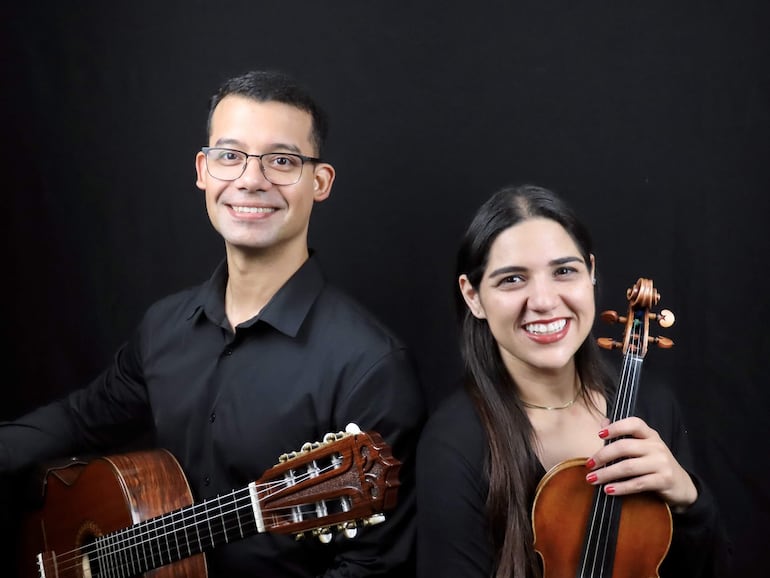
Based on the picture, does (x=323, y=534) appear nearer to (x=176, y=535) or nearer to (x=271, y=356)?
(x=176, y=535)

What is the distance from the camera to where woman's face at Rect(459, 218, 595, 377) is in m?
2.15

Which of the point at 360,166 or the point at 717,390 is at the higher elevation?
the point at 360,166

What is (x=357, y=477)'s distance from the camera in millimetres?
1866

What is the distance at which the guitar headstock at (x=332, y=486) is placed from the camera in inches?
73.2

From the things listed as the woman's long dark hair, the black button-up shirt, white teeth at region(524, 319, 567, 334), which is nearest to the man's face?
the black button-up shirt

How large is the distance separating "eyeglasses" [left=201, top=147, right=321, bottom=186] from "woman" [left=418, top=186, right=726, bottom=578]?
47 cm

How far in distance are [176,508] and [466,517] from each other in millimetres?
664

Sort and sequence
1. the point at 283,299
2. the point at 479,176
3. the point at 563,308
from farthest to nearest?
the point at 479,176
the point at 283,299
the point at 563,308

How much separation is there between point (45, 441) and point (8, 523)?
0.44m

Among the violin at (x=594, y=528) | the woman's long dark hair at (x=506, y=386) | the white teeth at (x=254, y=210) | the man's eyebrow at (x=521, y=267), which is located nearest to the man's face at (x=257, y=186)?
the white teeth at (x=254, y=210)

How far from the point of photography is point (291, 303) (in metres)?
2.43

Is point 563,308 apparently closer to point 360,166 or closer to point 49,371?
point 360,166

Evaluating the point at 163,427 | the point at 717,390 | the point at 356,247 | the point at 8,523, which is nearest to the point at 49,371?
the point at 8,523

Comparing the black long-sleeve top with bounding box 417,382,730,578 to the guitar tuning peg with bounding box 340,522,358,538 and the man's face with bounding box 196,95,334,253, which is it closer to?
the guitar tuning peg with bounding box 340,522,358,538
